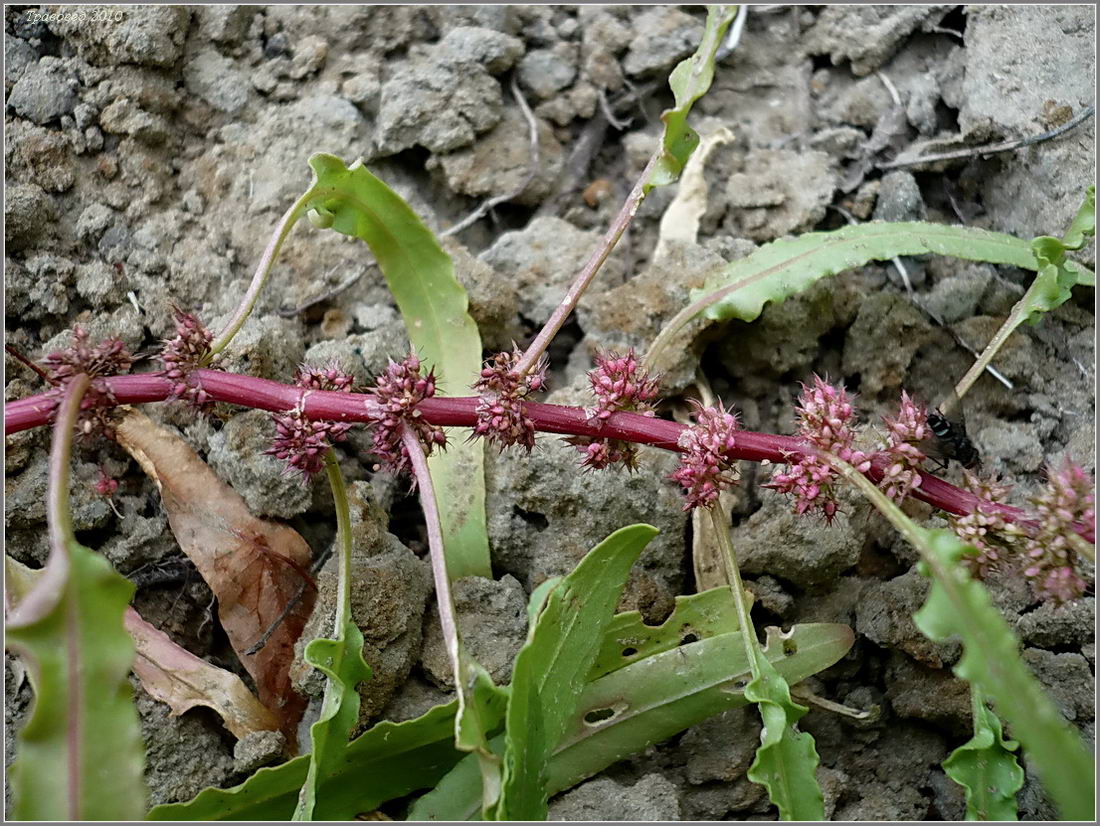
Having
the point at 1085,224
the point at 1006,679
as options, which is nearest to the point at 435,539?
the point at 1006,679

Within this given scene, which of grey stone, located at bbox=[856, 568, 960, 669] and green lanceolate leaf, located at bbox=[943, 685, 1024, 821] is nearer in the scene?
green lanceolate leaf, located at bbox=[943, 685, 1024, 821]

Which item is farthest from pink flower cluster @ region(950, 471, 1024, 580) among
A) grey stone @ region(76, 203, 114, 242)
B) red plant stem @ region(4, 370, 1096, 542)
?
grey stone @ region(76, 203, 114, 242)

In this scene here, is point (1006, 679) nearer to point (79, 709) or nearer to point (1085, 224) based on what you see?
point (1085, 224)

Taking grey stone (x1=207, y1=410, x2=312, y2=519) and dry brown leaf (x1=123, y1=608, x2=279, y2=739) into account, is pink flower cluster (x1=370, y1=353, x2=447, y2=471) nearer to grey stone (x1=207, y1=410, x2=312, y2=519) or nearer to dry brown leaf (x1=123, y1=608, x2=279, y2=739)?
grey stone (x1=207, y1=410, x2=312, y2=519)

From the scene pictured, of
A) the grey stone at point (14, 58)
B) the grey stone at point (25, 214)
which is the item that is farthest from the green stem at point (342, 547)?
the grey stone at point (14, 58)

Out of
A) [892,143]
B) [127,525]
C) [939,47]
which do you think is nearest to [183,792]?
[127,525]

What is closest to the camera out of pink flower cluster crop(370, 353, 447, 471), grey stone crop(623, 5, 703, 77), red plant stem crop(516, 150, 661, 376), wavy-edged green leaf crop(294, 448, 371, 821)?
wavy-edged green leaf crop(294, 448, 371, 821)

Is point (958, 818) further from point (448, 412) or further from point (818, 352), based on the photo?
point (448, 412)

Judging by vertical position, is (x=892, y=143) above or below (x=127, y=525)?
above

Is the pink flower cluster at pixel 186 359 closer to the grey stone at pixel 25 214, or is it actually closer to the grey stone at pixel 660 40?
the grey stone at pixel 25 214
